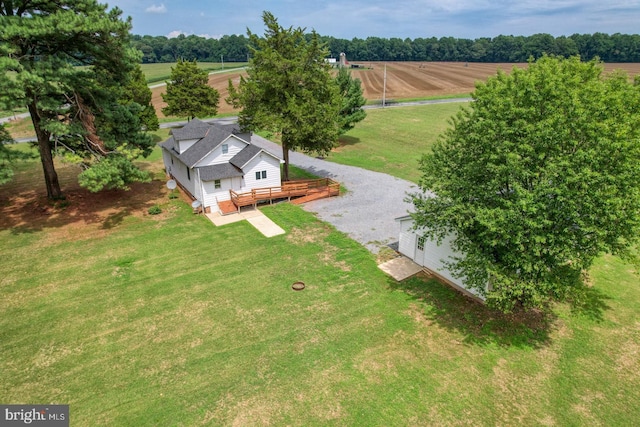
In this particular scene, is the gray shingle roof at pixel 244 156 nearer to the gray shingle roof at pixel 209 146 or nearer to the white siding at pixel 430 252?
the gray shingle roof at pixel 209 146

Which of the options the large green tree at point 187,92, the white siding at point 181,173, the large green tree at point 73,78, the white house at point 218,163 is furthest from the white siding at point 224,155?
the large green tree at point 187,92

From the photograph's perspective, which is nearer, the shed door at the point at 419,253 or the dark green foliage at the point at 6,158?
the shed door at the point at 419,253

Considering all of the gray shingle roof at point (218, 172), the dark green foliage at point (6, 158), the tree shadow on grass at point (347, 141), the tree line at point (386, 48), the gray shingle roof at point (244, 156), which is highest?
the tree line at point (386, 48)

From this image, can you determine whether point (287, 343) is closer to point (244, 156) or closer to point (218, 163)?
point (244, 156)

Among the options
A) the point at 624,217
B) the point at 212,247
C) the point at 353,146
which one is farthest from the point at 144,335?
the point at 353,146

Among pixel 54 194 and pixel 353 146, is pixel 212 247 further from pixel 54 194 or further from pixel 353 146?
pixel 353 146

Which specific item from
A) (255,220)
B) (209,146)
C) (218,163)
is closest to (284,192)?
(255,220)
